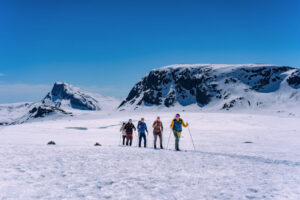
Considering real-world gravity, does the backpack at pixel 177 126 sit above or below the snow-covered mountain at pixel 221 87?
below

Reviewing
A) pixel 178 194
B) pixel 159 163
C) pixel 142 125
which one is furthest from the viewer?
pixel 142 125

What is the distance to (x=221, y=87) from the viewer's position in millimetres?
157250

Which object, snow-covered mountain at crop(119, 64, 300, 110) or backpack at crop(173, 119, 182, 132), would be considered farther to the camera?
snow-covered mountain at crop(119, 64, 300, 110)

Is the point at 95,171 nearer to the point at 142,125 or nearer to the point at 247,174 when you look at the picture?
the point at 247,174

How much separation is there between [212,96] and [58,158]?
152795mm

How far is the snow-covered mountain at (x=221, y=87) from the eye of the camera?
5305 inches

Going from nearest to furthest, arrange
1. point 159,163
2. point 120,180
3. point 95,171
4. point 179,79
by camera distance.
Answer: point 120,180 → point 95,171 → point 159,163 → point 179,79

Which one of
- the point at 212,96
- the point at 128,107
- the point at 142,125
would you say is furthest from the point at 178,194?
the point at 128,107

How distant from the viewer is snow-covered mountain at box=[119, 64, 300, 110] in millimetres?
134750

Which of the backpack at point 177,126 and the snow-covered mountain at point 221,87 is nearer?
the backpack at point 177,126

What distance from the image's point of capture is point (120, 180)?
7.86 m

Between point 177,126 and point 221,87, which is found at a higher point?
point 221,87

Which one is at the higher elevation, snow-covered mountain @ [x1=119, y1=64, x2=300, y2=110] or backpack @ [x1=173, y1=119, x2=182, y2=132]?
snow-covered mountain @ [x1=119, y1=64, x2=300, y2=110]

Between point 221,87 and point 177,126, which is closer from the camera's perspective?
point 177,126
